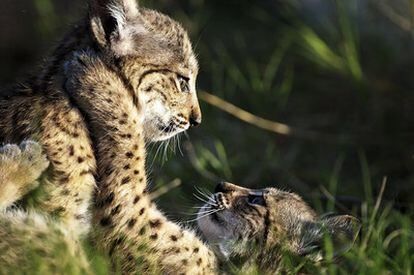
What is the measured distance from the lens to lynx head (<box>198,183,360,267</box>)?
236 inches

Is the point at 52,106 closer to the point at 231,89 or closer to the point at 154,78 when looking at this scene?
the point at 154,78

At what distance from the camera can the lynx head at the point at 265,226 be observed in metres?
5.98

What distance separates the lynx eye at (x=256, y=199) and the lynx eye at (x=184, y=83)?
28.8 inches

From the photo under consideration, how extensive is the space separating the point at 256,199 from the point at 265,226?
21 centimetres

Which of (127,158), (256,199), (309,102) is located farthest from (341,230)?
(309,102)

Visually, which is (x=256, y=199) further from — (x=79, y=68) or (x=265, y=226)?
(x=79, y=68)

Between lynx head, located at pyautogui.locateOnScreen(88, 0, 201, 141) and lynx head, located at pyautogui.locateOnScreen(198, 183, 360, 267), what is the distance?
526mm

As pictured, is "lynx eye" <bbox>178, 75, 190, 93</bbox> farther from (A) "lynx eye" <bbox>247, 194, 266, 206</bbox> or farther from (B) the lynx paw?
(A) "lynx eye" <bbox>247, 194, 266, 206</bbox>

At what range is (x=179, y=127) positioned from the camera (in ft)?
20.5

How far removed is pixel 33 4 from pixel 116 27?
5.23 m

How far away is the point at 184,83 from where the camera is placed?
20.8 ft

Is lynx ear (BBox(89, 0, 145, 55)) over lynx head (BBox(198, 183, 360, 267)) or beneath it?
over

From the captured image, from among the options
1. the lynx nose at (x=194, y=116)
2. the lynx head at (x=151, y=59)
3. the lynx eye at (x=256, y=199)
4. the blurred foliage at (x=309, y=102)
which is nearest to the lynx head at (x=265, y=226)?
the lynx eye at (x=256, y=199)

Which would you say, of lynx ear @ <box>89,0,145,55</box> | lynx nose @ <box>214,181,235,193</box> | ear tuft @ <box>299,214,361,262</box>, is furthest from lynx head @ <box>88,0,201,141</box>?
ear tuft @ <box>299,214,361,262</box>
